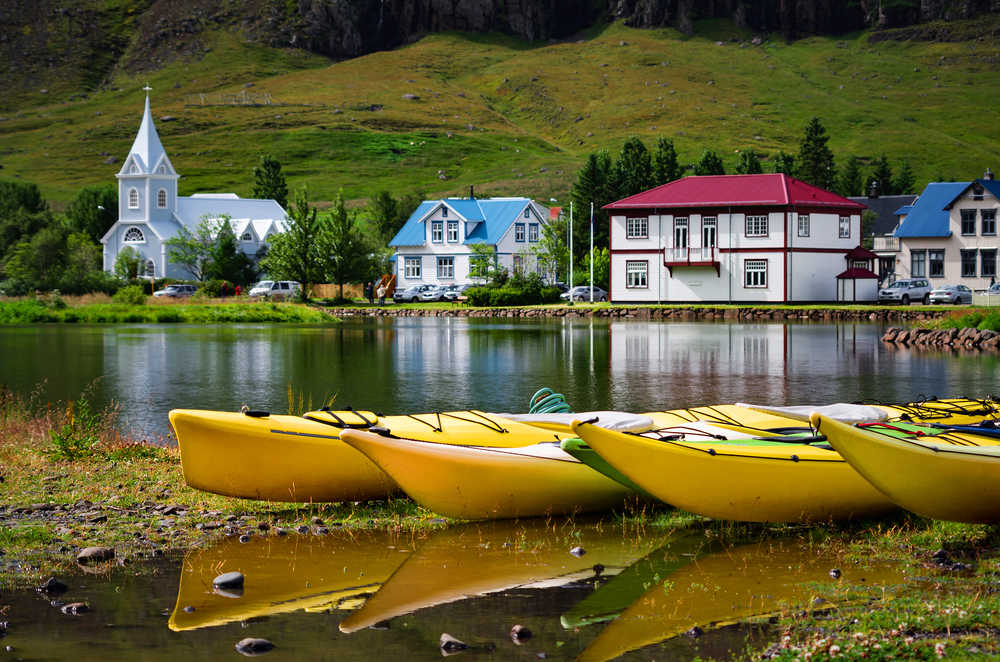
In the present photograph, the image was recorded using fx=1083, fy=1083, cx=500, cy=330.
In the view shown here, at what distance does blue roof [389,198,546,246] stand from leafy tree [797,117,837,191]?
35267 mm

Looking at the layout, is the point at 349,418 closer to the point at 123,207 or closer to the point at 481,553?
the point at 481,553

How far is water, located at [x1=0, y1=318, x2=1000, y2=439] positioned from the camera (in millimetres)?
25219

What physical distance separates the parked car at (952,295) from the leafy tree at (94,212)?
2856 inches

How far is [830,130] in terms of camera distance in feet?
589

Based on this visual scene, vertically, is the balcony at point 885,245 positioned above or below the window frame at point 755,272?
above

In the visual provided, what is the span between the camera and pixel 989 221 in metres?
74.1

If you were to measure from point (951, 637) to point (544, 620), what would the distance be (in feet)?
9.28

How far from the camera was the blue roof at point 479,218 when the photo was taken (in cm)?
8869

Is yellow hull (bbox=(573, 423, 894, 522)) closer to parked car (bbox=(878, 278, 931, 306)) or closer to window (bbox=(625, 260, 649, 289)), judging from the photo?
window (bbox=(625, 260, 649, 289))

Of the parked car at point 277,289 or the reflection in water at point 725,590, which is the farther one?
the parked car at point 277,289

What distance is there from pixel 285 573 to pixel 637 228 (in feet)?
215

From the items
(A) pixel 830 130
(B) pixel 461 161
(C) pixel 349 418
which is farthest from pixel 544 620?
(A) pixel 830 130

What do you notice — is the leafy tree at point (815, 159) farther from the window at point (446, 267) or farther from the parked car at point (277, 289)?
the parked car at point (277, 289)

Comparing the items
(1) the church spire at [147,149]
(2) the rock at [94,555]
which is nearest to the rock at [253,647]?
(2) the rock at [94,555]
